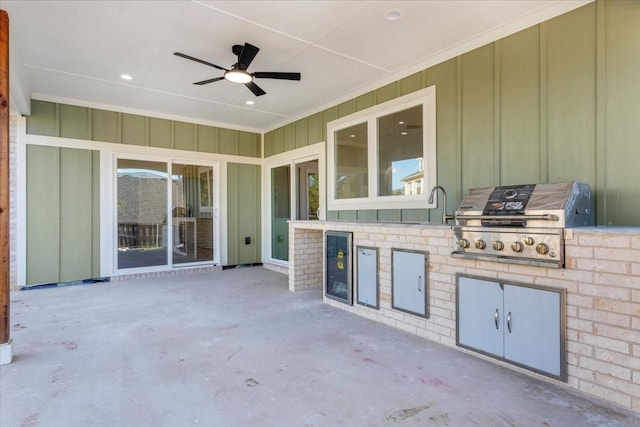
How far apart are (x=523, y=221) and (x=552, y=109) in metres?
1.31

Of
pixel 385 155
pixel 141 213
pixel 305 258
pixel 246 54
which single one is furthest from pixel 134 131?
pixel 385 155

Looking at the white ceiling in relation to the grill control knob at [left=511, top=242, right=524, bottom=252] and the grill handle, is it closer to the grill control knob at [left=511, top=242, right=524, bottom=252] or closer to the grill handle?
the grill handle

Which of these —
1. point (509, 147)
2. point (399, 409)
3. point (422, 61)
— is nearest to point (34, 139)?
point (422, 61)

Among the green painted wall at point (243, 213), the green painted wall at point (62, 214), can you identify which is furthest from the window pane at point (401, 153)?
the green painted wall at point (62, 214)

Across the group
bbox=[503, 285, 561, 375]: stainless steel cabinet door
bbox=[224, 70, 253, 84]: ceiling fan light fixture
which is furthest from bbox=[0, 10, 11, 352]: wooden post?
bbox=[503, 285, 561, 375]: stainless steel cabinet door

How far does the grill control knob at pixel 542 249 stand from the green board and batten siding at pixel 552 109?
86cm

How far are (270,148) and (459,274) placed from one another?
5.20m

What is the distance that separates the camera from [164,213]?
613 centimetres

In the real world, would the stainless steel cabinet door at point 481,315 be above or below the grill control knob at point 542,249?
below

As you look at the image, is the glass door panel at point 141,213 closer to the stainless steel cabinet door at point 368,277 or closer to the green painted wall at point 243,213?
the green painted wall at point 243,213

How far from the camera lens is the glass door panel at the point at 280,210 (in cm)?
683

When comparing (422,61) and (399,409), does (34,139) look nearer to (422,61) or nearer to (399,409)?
(422,61)

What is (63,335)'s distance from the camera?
3129 millimetres

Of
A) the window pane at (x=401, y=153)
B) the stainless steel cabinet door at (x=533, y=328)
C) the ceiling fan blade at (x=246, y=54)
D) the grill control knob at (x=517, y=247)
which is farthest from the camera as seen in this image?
the window pane at (x=401, y=153)
